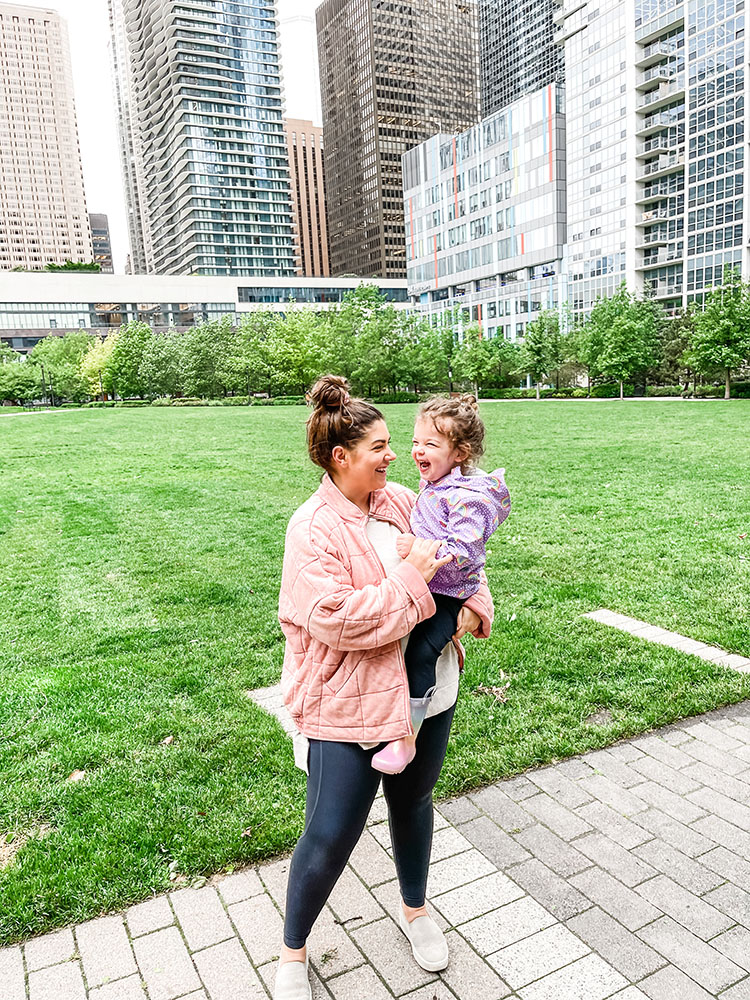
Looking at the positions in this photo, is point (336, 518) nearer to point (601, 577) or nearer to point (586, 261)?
point (601, 577)

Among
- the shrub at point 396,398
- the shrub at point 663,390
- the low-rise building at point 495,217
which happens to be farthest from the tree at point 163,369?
the shrub at point 663,390

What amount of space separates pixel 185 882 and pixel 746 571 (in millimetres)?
6116

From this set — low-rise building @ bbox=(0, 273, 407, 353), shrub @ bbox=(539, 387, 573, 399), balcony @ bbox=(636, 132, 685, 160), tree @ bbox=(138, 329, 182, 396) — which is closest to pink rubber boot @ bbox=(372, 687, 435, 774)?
shrub @ bbox=(539, 387, 573, 399)

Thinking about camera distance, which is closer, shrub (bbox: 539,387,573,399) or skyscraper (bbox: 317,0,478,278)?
shrub (bbox: 539,387,573,399)

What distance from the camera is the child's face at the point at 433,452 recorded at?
7.64 ft

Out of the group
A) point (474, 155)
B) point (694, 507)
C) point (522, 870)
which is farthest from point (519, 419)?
point (474, 155)

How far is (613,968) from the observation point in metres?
2.54

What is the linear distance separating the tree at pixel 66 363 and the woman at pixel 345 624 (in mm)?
78654

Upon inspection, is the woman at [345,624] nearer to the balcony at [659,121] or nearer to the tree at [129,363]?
the tree at [129,363]

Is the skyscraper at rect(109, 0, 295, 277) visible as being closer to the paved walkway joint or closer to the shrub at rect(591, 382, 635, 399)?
the shrub at rect(591, 382, 635, 399)

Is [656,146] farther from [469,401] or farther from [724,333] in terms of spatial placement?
[469,401]

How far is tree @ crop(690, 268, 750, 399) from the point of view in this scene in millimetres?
39375

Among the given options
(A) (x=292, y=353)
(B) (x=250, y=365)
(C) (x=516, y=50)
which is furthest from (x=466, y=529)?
(C) (x=516, y=50)

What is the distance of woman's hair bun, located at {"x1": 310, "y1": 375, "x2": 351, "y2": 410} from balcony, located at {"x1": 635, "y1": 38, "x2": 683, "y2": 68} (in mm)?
84096
